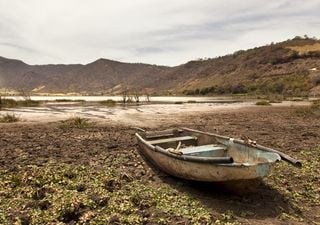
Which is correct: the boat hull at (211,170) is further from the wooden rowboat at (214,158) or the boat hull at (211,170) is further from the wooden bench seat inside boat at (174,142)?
the wooden bench seat inside boat at (174,142)

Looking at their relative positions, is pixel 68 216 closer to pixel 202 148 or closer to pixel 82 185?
pixel 82 185

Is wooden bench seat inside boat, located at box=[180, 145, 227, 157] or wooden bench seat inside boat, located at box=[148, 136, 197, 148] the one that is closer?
wooden bench seat inside boat, located at box=[180, 145, 227, 157]

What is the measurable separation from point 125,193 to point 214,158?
2222mm

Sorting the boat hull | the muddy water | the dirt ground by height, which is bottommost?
the dirt ground

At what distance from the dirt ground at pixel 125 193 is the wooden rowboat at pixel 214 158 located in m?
0.45

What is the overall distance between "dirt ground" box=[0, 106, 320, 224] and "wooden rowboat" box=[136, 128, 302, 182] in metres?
0.45

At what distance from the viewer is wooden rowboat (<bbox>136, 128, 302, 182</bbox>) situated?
6.99 metres

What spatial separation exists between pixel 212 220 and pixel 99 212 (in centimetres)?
220

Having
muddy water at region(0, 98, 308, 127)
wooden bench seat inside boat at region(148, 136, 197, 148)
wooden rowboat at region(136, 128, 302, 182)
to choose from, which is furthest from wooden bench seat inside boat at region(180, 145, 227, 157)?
muddy water at region(0, 98, 308, 127)

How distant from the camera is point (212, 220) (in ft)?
21.9

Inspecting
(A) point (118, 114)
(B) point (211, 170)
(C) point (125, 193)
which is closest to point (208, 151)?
(B) point (211, 170)

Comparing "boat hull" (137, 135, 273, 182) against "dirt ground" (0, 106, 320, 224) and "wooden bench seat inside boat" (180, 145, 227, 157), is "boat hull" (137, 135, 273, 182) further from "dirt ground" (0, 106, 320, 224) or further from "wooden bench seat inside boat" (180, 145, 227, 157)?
"wooden bench seat inside boat" (180, 145, 227, 157)

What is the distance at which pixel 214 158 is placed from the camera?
7227 millimetres

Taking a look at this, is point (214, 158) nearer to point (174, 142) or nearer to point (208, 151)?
point (208, 151)
